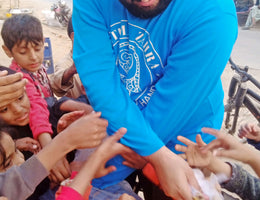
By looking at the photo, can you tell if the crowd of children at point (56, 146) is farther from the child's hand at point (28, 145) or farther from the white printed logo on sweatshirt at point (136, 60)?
the white printed logo on sweatshirt at point (136, 60)

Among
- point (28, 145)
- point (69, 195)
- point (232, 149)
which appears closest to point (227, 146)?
point (232, 149)

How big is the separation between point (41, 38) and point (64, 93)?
2.00ft

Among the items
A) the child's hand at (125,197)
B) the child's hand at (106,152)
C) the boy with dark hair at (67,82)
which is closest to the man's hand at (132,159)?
the child's hand at (106,152)

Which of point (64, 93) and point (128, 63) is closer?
point (128, 63)

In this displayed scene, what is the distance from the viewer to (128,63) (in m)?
1.35

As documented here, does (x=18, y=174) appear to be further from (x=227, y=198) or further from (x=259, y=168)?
(x=259, y=168)

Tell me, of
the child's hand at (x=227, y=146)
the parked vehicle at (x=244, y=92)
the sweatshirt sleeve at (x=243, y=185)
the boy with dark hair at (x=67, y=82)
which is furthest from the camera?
the parked vehicle at (x=244, y=92)

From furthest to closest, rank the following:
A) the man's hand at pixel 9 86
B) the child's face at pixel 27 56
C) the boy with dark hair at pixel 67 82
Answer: the boy with dark hair at pixel 67 82
the child's face at pixel 27 56
the man's hand at pixel 9 86

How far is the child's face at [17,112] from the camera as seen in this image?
1776 mm

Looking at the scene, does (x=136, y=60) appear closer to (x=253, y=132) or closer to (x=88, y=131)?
(x=88, y=131)

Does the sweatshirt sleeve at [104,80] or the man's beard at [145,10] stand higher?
the man's beard at [145,10]

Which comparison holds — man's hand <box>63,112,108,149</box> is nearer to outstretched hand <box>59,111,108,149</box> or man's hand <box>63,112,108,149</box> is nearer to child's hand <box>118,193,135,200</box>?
outstretched hand <box>59,111,108,149</box>

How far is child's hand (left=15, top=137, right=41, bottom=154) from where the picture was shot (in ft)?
5.99

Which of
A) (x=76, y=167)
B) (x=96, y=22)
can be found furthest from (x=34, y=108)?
(x=96, y=22)
